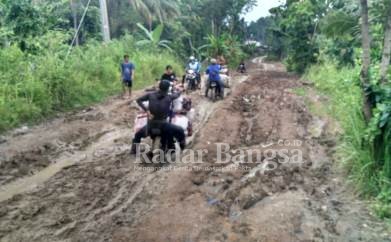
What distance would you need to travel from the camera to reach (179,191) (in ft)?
21.2

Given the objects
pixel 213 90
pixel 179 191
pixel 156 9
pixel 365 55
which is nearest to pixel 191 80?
pixel 213 90

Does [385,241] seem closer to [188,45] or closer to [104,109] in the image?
[104,109]

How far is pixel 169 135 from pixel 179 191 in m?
1.58

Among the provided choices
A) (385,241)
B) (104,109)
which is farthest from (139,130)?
(104,109)

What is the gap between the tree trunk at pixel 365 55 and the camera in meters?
6.86

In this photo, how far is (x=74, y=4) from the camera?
88.7ft

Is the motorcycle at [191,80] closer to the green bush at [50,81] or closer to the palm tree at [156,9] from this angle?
the green bush at [50,81]

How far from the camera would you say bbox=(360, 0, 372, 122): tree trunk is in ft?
22.5

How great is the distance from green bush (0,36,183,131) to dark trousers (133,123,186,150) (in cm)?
433

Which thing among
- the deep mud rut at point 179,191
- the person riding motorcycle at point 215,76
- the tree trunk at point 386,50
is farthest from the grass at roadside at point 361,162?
the person riding motorcycle at point 215,76

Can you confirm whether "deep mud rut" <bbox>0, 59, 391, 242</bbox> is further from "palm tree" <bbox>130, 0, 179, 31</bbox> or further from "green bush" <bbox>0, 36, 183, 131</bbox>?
"palm tree" <bbox>130, 0, 179, 31</bbox>

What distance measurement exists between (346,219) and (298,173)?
5.88 feet

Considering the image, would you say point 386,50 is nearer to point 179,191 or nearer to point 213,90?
point 179,191

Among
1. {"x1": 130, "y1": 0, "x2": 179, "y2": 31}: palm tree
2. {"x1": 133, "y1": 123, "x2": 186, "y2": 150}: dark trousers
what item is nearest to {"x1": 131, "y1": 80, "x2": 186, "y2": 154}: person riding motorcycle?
{"x1": 133, "y1": 123, "x2": 186, "y2": 150}: dark trousers
